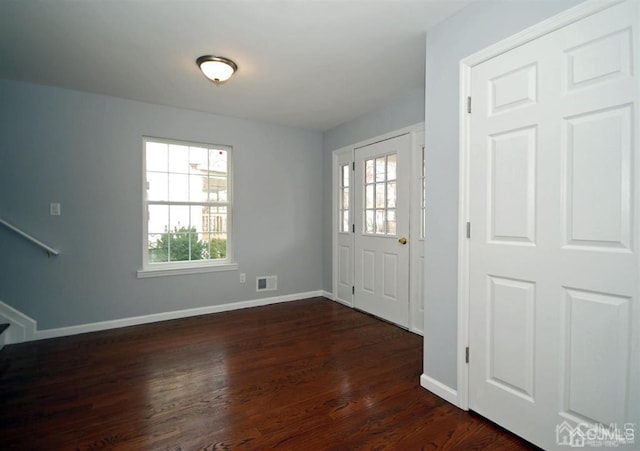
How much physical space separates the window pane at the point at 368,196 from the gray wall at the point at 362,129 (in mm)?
625

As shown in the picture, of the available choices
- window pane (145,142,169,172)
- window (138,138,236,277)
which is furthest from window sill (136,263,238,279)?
window pane (145,142,169,172)

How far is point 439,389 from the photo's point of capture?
6.83 feet

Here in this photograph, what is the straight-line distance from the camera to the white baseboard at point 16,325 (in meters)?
2.93

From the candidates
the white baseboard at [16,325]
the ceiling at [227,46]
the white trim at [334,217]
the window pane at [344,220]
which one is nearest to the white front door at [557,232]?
the ceiling at [227,46]

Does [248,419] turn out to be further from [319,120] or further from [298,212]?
[319,120]

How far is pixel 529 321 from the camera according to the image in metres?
1.63

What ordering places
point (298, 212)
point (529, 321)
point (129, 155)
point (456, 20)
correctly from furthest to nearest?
point (298, 212) < point (129, 155) < point (456, 20) < point (529, 321)

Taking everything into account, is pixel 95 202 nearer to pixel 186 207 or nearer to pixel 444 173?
pixel 186 207

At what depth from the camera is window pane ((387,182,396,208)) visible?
3.53 m

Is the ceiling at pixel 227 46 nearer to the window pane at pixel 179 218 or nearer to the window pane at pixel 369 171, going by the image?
the window pane at pixel 369 171

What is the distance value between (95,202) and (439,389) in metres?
3.63

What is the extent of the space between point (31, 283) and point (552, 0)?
4531 mm

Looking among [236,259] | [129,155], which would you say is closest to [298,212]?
[236,259]

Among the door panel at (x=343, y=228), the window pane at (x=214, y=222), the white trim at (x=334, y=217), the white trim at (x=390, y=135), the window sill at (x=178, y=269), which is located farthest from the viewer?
the white trim at (x=334, y=217)
